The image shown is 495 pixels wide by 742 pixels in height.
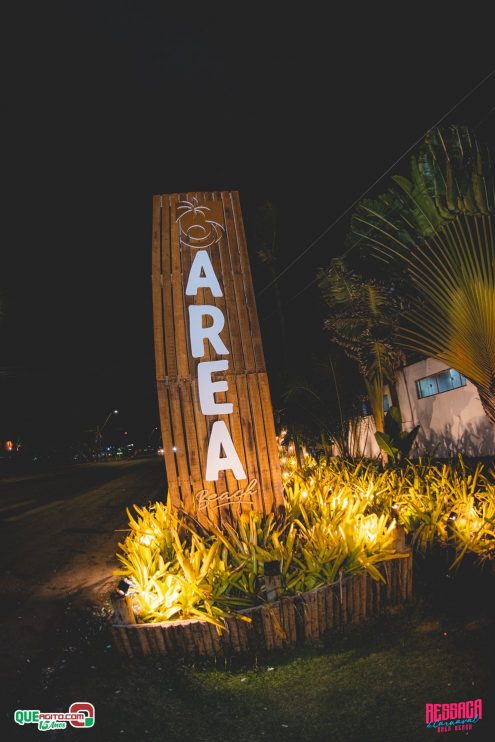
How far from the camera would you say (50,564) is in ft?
25.1

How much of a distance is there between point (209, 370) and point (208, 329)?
23.4 inches

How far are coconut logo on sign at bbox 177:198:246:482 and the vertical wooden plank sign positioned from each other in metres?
0.01

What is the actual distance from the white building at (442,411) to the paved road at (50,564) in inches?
302

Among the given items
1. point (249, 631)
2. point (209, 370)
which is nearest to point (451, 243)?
point (209, 370)

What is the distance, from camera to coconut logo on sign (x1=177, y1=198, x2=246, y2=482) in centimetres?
621

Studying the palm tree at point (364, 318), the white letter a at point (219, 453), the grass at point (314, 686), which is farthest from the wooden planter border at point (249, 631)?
the palm tree at point (364, 318)

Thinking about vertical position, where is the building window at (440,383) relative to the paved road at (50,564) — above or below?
above

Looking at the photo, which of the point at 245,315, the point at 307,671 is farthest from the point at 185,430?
the point at 307,671

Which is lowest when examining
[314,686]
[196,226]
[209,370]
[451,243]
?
[314,686]

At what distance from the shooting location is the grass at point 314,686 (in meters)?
3.13

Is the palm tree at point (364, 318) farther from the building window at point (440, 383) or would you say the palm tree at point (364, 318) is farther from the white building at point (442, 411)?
the white building at point (442, 411)

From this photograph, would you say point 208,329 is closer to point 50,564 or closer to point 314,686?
point 314,686

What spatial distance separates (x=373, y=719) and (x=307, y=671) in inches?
30.7

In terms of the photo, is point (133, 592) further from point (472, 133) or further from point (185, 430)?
point (472, 133)
